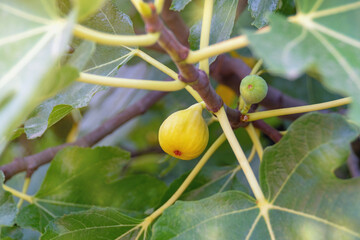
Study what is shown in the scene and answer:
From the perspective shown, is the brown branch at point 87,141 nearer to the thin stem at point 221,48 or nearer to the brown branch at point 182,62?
the brown branch at point 182,62

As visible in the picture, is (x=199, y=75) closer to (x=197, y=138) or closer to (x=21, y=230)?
(x=197, y=138)

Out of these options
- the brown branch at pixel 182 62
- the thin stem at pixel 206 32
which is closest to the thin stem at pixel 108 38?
the brown branch at pixel 182 62

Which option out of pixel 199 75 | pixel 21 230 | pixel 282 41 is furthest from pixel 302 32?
pixel 21 230

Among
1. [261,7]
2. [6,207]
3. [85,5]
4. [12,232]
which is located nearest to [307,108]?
[261,7]

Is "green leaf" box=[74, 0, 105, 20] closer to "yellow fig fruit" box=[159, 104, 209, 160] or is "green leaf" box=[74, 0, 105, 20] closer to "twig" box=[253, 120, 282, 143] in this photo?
"yellow fig fruit" box=[159, 104, 209, 160]

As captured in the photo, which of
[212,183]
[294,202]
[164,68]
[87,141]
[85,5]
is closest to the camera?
[85,5]

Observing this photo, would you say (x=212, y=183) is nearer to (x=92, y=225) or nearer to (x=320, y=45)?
(x=92, y=225)
